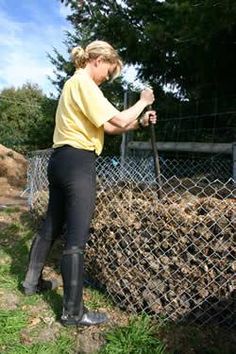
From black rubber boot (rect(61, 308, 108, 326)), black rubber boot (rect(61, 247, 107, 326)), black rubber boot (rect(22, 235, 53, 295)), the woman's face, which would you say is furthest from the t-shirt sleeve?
black rubber boot (rect(61, 308, 108, 326))

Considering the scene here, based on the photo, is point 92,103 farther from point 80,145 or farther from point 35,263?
point 35,263

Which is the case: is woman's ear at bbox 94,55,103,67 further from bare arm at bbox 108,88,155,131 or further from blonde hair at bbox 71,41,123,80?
bare arm at bbox 108,88,155,131

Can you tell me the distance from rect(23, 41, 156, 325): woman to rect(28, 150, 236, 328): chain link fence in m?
0.34

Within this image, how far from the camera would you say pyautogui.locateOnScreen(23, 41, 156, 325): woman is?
3.47 metres

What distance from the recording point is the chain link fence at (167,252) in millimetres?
3395

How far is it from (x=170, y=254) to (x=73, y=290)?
0.67 meters

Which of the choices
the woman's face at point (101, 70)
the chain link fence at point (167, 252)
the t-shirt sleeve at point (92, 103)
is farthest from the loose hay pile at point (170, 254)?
the woman's face at point (101, 70)

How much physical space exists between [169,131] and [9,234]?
3.46 metres

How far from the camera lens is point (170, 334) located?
3445mm

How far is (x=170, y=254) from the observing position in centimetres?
354

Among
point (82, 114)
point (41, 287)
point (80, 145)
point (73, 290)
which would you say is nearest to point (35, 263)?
point (41, 287)

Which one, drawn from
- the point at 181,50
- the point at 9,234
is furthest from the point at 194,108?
the point at 9,234

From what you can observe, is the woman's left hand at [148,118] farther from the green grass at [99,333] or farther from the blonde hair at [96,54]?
the green grass at [99,333]

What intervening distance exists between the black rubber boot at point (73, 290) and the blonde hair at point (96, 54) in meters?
1.27
